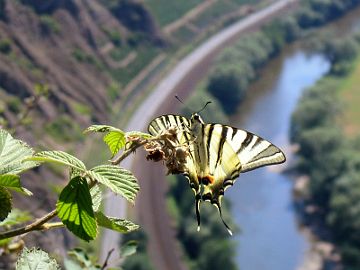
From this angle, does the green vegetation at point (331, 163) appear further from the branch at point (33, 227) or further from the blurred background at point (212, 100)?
the branch at point (33, 227)

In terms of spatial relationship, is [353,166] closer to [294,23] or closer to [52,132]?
[52,132]

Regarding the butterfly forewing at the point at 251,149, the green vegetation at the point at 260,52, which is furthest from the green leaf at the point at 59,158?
the green vegetation at the point at 260,52

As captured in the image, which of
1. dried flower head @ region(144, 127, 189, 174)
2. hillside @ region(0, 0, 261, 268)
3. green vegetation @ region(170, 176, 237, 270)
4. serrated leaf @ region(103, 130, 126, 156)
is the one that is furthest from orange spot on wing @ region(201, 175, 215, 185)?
green vegetation @ region(170, 176, 237, 270)

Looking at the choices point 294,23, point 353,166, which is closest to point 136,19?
point 294,23

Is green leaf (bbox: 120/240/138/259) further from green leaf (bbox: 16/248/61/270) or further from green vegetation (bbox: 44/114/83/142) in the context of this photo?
green vegetation (bbox: 44/114/83/142)

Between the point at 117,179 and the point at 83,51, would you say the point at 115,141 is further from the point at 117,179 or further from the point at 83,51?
the point at 83,51

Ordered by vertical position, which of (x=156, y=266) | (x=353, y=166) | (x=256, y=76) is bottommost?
(x=156, y=266)
